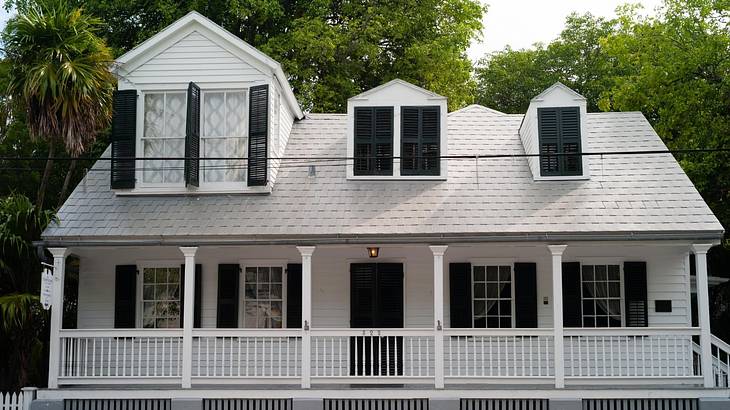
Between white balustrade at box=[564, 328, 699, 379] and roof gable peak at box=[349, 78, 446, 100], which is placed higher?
roof gable peak at box=[349, 78, 446, 100]

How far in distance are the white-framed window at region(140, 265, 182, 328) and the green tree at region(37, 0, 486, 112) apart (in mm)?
9715

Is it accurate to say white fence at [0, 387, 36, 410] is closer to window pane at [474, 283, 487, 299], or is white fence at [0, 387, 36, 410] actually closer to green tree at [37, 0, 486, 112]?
window pane at [474, 283, 487, 299]

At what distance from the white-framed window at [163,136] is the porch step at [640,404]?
337 inches

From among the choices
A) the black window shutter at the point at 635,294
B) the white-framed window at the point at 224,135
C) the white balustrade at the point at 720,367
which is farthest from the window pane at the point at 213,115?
the white balustrade at the point at 720,367

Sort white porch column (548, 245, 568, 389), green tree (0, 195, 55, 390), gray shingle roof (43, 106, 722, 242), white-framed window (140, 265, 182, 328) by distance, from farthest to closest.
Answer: white-framed window (140, 265, 182, 328) < green tree (0, 195, 55, 390) < gray shingle roof (43, 106, 722, 242) < white porch column (548, 245, 568, 389)

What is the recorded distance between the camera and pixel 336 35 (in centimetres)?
2423

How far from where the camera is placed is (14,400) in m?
13.6

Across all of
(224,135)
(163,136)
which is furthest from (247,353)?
(163,136)

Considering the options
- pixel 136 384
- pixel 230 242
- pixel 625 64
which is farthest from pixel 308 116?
pixel 625 64

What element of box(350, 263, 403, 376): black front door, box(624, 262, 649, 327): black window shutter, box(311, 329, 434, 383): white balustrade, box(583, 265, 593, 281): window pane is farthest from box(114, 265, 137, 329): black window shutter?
box(624, 262, 649, 327): black window shutter

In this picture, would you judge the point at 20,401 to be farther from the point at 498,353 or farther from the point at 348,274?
the point at 498,353

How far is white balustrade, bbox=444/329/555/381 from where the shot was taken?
13.6 m

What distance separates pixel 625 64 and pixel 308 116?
10294mm

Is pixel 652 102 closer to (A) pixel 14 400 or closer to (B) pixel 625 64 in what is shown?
(B) pixel 625 64
